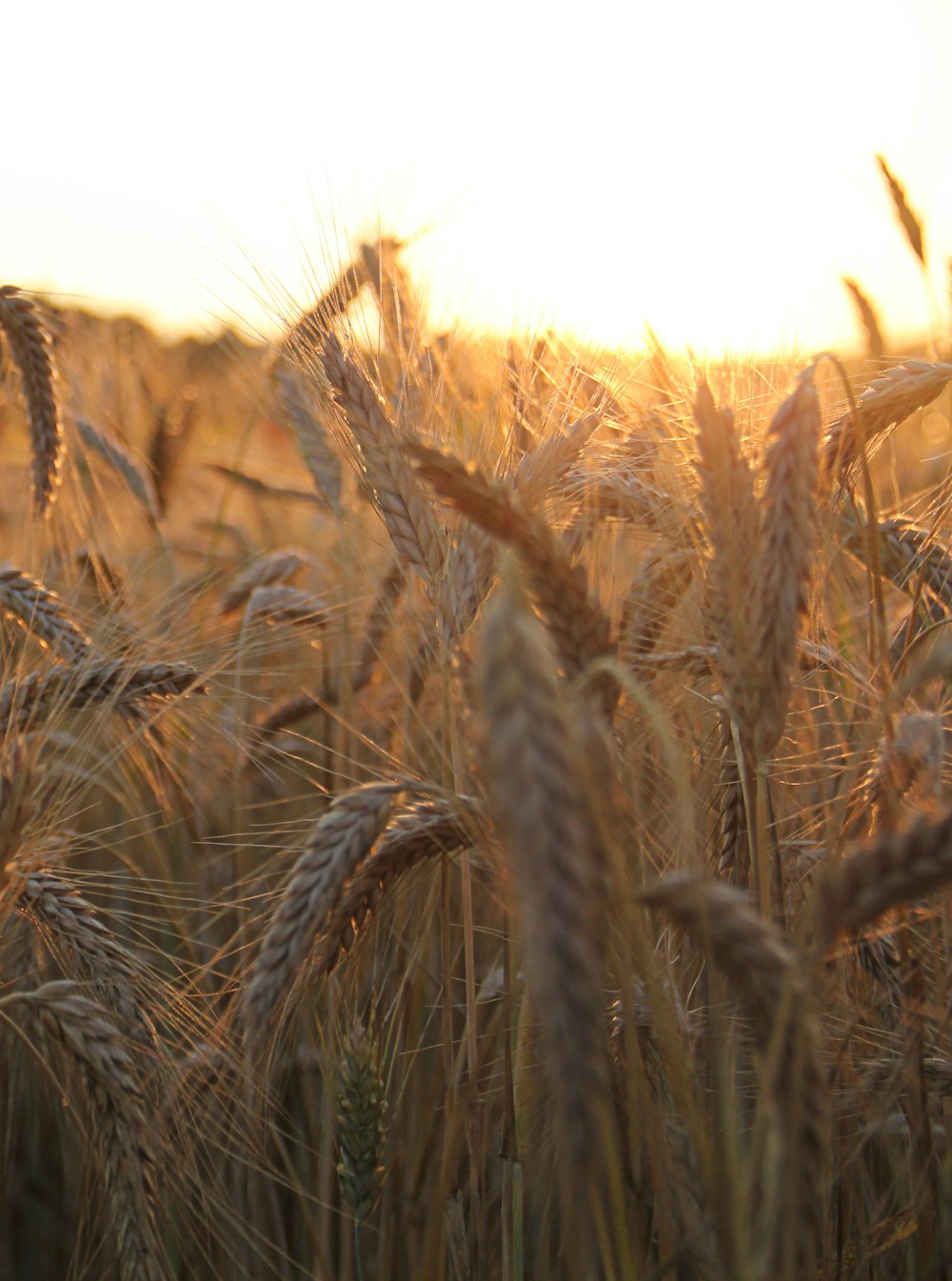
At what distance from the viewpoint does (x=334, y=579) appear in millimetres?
2871

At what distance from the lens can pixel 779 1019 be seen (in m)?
0.74

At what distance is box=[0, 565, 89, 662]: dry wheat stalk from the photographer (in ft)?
5.81

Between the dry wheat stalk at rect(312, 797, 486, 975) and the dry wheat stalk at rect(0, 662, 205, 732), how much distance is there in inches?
19.8

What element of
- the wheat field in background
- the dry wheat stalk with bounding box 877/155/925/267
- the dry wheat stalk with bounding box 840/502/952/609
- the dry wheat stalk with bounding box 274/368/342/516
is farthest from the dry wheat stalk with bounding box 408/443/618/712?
the dry wheat stalk with bounding box 877/155/925/267

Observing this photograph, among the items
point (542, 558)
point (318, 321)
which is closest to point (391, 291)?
point (318, 321)

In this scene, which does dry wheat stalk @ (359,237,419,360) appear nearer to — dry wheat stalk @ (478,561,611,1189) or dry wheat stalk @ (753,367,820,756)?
dry wheat stalk @ (753,367,820,756)

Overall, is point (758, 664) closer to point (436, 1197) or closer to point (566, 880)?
point (566, 880)

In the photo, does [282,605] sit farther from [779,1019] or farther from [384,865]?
[779,1019]

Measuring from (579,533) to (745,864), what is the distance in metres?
0.58

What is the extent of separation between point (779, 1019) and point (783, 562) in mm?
453

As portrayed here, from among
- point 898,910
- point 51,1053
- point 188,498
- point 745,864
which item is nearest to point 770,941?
point 898,910

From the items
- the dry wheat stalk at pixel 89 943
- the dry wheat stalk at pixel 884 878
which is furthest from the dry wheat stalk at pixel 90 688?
the dry wheat stalk at pixel 884 878

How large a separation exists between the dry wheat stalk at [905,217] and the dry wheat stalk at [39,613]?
2.14 meters

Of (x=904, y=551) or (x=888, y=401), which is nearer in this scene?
(x=888, y=401)
